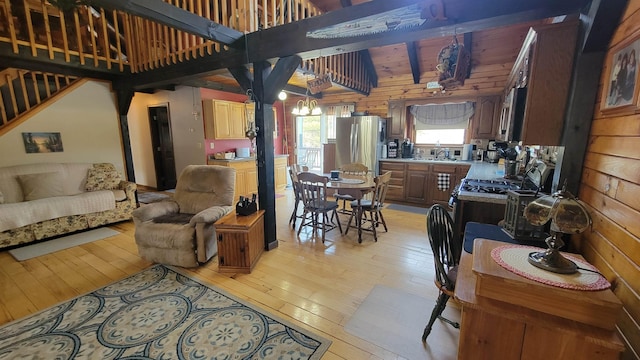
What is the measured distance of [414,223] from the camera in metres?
4.21

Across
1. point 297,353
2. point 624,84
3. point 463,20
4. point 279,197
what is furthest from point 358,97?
point 297,353

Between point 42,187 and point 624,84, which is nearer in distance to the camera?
point 624,84

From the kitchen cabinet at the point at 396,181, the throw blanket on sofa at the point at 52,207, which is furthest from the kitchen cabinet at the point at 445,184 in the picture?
the throw blanket on sofa at the point at 52,207

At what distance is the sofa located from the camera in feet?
10.8

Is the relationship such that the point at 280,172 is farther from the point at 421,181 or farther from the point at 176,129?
the point at 421,181

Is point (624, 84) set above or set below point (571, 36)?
below

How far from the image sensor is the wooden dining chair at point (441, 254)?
1729 millimetres

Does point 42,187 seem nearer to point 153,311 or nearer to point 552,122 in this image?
point 153,311

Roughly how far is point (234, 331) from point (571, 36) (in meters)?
3.07

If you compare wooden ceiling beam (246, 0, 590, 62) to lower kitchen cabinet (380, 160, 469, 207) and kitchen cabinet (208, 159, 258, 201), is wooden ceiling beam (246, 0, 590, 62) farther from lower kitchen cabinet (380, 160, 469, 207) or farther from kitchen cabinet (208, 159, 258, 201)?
lower kitchen cabinet (380, 160, 469, 207)

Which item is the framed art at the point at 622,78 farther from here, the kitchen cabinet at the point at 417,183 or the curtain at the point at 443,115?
the curtain at the point at 443,115

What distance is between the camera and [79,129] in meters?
4.58

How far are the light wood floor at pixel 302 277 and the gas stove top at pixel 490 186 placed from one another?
36.8 inches

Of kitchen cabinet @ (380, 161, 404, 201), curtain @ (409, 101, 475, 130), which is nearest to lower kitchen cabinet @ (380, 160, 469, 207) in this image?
kitchen cabinet @ (380, 161, 404, 201)
